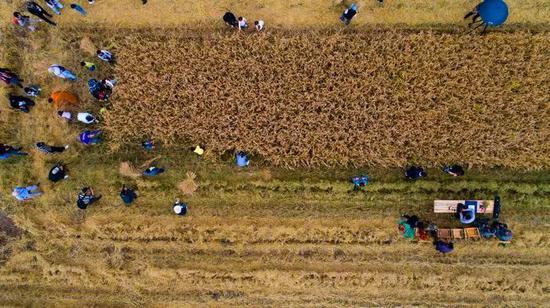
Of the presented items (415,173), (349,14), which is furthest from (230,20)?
(415,173)

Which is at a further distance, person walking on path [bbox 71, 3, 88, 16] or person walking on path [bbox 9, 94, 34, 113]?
person walking on path [bbox 9, 94, 34, 113]

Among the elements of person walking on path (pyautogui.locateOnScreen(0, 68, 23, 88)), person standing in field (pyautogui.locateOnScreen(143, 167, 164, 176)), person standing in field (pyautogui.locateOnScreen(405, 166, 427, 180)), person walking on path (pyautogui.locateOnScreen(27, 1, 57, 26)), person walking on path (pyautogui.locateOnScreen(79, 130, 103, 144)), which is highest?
person walking on path (pyautogui.locateOnScreen(27, 1, 57, 26))

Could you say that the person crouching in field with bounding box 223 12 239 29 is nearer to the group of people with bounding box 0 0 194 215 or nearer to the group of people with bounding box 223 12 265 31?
the group of people with bounding box 223 12 265 31

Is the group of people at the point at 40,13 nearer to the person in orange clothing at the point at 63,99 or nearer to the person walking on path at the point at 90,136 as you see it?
the person in orange clothing at the point at 63,99

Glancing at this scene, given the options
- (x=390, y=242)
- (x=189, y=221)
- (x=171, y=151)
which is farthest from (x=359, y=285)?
(x=171, y=151)

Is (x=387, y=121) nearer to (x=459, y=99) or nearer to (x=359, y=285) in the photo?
(x=459, y=99)

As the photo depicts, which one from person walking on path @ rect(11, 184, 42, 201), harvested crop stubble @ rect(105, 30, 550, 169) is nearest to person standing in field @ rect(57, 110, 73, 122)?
harvested crop stubble @ rect(105, 30, 550, 169)
